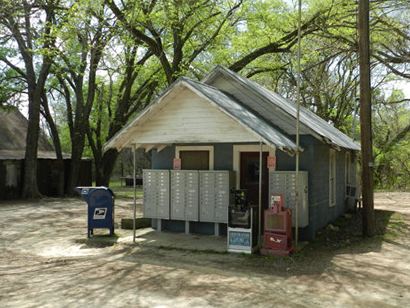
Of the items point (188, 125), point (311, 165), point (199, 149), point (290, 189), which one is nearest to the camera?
point (188, 125)

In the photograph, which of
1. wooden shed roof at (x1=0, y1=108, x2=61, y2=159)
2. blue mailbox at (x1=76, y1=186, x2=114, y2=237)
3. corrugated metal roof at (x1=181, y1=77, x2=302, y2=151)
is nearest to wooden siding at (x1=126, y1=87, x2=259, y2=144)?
corrugated metal roof at (x1=181, y1=77, x2=302, y2=151)

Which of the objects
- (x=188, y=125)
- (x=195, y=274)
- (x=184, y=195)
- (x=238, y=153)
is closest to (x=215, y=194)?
(x=184, y=195)

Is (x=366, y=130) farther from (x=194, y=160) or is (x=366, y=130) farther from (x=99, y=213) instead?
(x=99, y=213)

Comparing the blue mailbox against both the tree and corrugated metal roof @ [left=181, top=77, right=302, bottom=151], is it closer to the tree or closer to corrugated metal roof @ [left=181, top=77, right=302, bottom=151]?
corrugated metal roof @ [left=181, top=77, right=302, bottom=151]

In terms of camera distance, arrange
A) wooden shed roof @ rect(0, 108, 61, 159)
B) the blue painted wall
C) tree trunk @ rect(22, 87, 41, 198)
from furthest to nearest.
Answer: wooden shed roof @ rect(0, 108, 61, 159), tree trunk @ rect(22, 87, 41, 198), the blue painted wall

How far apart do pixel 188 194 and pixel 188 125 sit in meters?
2.24

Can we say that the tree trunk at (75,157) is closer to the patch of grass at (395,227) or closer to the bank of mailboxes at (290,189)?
the bank of mailboxes at (290,189)

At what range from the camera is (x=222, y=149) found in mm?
11945

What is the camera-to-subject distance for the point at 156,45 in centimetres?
1678

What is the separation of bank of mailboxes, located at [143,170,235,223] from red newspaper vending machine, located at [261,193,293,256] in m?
1.87

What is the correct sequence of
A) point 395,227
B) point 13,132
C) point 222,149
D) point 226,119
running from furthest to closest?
point 13,132 < point 395,227 < point 222,149 < point 226,119

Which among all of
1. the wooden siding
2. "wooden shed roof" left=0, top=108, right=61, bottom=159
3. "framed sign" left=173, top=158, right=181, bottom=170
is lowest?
"framed sign" left=173, top=158, right=181, bottom=170

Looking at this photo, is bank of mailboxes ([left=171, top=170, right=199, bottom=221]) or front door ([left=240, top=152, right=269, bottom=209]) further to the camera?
front door ([left=240, top=152, right=269, bottom=209])

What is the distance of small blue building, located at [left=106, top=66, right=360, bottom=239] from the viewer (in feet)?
32.4
